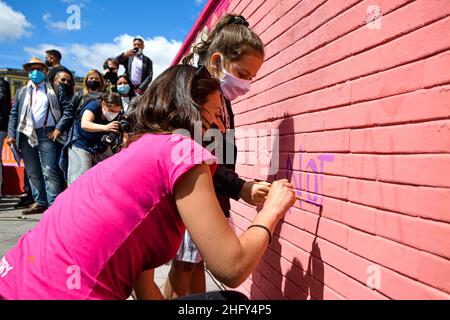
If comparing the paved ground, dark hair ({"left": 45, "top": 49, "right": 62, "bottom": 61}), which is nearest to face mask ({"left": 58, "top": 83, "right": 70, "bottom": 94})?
dark hair ({"left": 45, "top": 49, "right": 62, "bottom": 61})

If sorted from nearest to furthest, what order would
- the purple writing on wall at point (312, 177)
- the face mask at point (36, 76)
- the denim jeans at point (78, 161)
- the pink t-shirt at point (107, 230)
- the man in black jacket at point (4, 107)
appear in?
the pink t-shirt at point (107, 230) → the purple writing on wall at point (312, 177) → the denim jeans at point (78, 161) → the face mask at point (36, 76) → the man in black jacket at point (4, 107)

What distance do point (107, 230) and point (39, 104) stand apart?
485 centimetres

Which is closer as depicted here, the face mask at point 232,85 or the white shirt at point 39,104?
the face mask at point 232,85

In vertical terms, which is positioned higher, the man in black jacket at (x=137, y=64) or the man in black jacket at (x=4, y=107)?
the man in black jacket at (x=137, y=64)

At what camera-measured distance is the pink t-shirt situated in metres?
1.19

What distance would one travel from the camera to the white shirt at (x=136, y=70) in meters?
8.38

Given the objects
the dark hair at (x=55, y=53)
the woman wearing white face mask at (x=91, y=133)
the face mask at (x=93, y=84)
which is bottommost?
the woman wearing white face mask at (x=91, y=133)

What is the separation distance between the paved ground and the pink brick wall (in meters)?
1.16

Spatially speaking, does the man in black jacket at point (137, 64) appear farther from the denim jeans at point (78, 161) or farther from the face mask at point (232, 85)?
the face mask at point (232, 85)

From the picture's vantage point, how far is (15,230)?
461 centimetres

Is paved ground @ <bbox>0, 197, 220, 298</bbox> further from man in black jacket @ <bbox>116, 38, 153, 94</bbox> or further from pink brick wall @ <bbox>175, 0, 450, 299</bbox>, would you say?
man in black jacket @ <bbox>116, 38, 153, 94</bbox>

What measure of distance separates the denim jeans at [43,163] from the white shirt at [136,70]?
328cm

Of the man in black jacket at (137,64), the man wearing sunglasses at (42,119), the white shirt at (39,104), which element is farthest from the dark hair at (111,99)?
the man in black jacket at (137,64)
